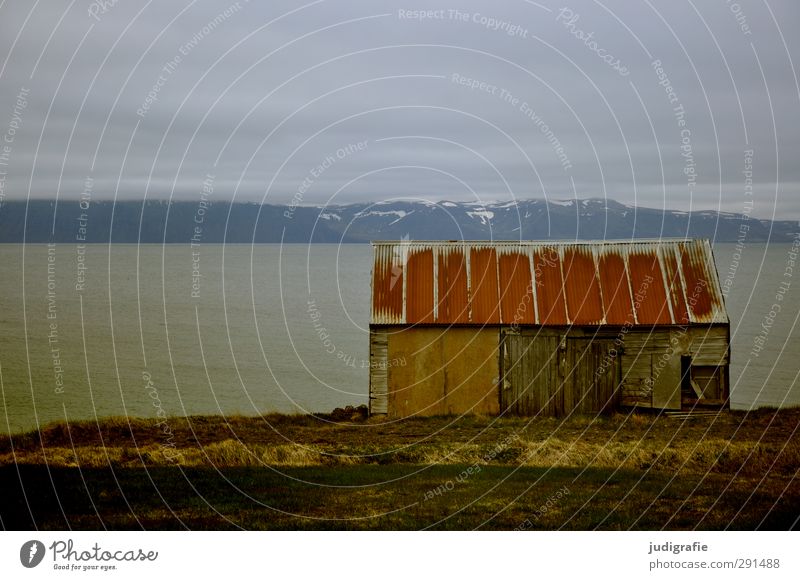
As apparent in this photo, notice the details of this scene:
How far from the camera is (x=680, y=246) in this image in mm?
28234

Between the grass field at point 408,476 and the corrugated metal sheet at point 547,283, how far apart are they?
395 centimetres

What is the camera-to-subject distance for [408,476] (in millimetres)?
17938

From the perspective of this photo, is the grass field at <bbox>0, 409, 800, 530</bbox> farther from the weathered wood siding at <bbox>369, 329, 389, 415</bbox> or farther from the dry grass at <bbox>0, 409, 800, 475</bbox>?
the weathered wood siding at <bbox>369, 329, 389, 415</bbox>

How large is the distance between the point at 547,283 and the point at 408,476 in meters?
11.8

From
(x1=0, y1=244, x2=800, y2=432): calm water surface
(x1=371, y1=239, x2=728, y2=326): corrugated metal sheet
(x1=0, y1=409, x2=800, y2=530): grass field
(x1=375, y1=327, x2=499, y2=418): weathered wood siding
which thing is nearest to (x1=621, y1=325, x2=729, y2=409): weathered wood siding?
(x1=371, y1=239, x2=728, y2=326): corrugated metal sheet

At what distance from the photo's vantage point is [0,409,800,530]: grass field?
49.0 feet

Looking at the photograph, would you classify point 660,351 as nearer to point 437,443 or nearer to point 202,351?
point 437,443

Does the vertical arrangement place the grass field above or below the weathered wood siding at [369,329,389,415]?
below

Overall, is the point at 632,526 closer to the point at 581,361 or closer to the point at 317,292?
the point at 581,361

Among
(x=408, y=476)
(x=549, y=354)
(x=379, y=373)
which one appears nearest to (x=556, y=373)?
(x=549, y=354)

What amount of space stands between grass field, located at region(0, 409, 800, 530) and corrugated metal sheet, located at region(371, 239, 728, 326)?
3951 millimetres

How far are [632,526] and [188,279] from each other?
346 ft

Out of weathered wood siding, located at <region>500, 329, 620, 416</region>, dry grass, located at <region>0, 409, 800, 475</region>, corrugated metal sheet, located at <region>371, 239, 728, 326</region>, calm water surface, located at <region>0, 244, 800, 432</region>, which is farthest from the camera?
calm water surface, located at <region>0, 244, 800, 432</region>

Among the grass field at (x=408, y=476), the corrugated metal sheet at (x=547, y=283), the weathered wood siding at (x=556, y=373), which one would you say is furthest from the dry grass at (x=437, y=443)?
the corrugated metal sheet at (x=547, y=283)
